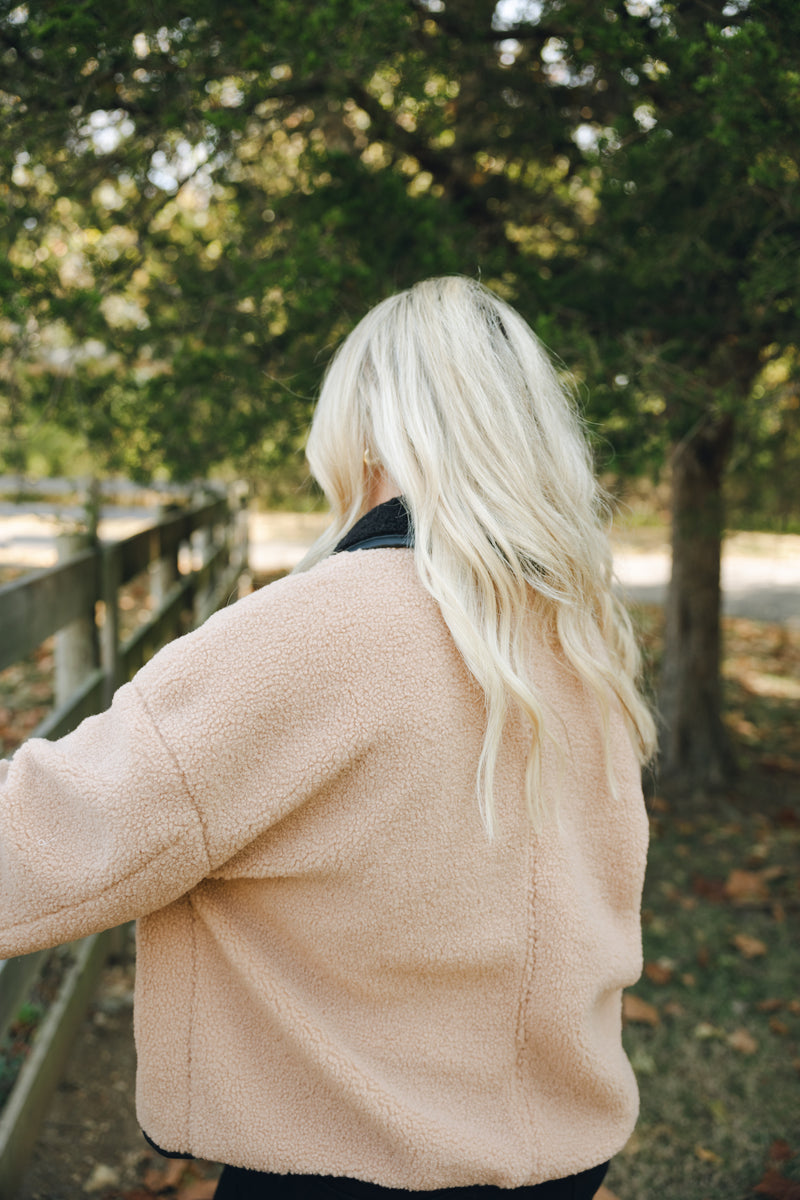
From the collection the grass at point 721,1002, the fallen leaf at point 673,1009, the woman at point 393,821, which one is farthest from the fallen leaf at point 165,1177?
the fallen leaf at point 673,1009

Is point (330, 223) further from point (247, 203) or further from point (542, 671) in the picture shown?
point (542, 671)

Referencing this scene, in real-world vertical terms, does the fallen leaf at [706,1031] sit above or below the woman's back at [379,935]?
below

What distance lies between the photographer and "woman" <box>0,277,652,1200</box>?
110 centimetres

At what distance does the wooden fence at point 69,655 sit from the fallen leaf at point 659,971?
7.08 ft

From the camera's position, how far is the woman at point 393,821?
1104mm

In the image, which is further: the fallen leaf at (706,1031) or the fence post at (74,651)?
the fallen leaf at (706,1031)

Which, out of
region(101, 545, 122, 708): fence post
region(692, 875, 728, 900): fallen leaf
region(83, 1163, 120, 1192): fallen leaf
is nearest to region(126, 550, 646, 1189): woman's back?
region(83, 1163, 120, 1192): fallen leaf

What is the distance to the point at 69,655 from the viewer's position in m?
3.03

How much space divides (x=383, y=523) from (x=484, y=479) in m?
0.15

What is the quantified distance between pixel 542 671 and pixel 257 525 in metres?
21.1

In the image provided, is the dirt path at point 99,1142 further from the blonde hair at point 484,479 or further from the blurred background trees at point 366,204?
the blurred background trees at point 366,204

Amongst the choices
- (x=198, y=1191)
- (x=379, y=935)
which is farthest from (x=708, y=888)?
(x=379, y=935)

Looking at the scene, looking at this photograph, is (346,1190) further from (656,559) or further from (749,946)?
(656,559)

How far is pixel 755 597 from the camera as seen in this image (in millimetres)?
13773
